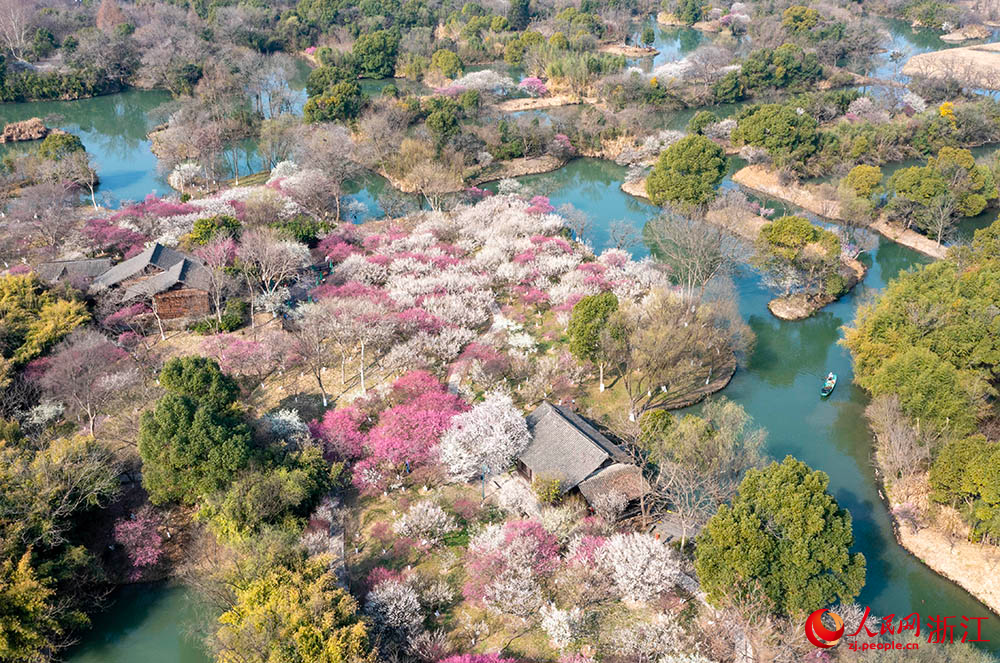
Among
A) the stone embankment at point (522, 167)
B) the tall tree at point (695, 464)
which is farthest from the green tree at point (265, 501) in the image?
the stone embankment at point (522, 167)

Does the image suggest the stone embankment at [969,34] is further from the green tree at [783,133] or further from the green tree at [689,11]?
the green tree at [783,133]

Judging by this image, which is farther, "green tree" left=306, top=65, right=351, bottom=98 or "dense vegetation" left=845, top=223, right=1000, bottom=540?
"green tree" left=306, top=65, right=351, bottom=98

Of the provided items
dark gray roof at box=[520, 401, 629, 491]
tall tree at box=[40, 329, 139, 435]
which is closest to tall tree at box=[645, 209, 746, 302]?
dark gray roof at box=[520, 401, 629, 491]

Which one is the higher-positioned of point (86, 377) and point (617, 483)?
point (86, 377)

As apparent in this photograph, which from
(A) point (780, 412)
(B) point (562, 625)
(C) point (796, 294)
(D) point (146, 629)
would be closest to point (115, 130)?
(D) point (146, 629)

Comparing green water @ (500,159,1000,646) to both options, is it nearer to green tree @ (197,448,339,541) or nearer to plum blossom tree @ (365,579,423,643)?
plum blossom tree @ (365,579,423,643)

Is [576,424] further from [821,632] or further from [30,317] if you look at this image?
[30,317]
